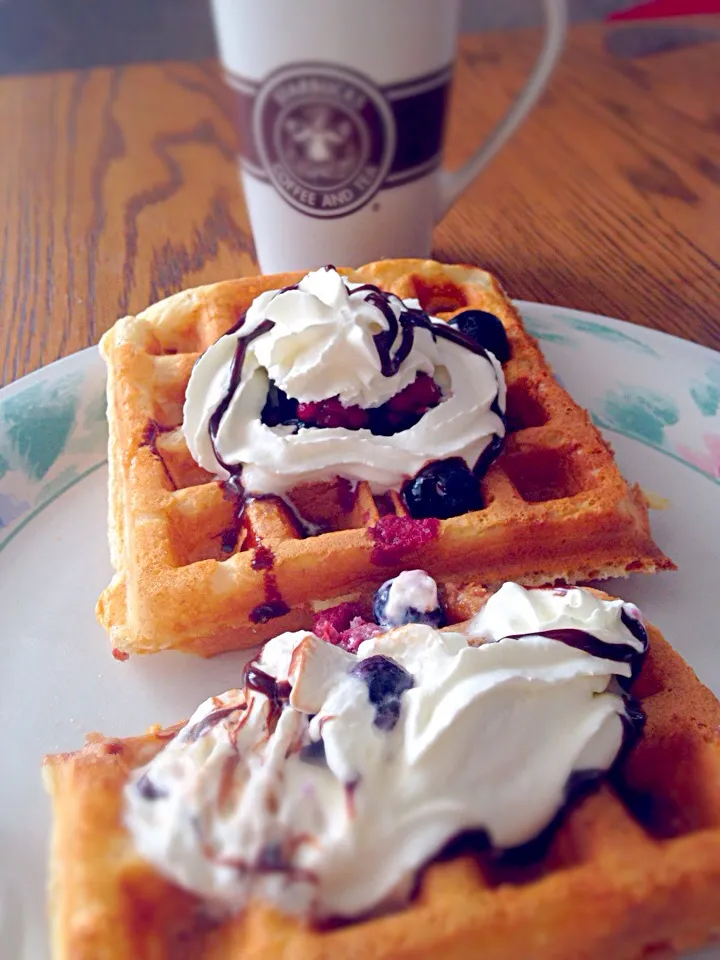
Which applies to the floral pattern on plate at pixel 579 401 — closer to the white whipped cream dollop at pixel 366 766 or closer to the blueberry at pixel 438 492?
the blueberry at pixel 438 492

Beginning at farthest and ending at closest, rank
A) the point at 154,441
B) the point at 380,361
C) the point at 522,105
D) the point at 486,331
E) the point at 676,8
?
the point at 676,8
the point at 522,105
the point at 486,331
the point at 154,441
the point at 380,361

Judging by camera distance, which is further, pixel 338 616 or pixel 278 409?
pixel 278 409

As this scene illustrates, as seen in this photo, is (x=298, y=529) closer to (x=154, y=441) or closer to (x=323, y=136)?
(x=154, y=441)

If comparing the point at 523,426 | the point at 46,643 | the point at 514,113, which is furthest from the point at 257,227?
the point at 46,643

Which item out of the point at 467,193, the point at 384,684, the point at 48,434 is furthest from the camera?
the point at 467,193

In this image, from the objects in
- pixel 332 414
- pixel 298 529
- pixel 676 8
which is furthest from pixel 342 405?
pixel 676 8

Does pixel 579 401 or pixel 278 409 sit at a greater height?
pixel 278 409

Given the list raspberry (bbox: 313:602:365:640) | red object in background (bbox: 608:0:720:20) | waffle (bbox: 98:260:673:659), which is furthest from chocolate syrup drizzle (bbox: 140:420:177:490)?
red object in background (bbox: 608:0:720:20)

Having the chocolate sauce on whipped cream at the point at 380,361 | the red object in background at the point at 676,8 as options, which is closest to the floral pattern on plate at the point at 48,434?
the chocolate sauce on whipped cream at the point at 380,361
